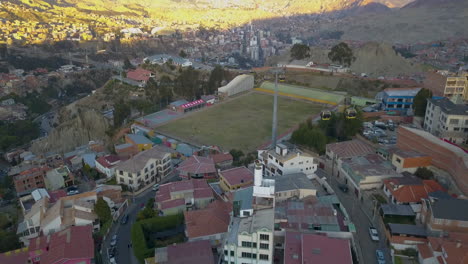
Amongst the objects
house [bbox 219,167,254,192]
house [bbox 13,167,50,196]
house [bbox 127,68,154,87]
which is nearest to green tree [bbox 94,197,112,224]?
house [bbox 219,167,254,192]

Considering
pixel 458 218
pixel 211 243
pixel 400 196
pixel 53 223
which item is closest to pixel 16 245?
pixel 53 223

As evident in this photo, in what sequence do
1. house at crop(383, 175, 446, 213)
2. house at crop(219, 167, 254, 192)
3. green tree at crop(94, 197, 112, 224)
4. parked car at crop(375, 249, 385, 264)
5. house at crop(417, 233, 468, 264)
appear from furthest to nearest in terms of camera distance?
house at crop(219, 167, 254, 192), green tree at crop(94, 197, 112, 224), house at crop(383, 175, 446, 213), parked car at crop(375, 249, 385, 264), house at crop(417, 233, 468, 264)

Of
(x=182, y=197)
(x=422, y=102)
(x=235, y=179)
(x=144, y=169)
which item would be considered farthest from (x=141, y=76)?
(x=422, y=102)

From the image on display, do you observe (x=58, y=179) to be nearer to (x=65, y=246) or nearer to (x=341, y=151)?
(x=65, y=246)

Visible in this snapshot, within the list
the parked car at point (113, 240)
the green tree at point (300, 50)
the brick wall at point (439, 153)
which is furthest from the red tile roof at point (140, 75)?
the brick wall at point (439, 153)

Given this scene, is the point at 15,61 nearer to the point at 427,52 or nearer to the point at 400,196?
A: the point at 400,196

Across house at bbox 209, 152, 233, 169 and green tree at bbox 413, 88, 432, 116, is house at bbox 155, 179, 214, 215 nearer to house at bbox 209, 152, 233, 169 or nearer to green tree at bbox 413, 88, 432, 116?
house at bbox 209, 152, 233, 169
